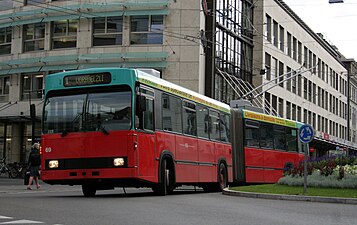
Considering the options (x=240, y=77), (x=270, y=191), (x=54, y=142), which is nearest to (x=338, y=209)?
(x=270, y=191)

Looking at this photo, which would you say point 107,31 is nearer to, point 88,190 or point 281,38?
point 281,38

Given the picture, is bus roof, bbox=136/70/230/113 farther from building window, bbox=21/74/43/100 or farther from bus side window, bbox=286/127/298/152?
building window, bbox=21/74/43/100

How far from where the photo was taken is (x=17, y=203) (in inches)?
535

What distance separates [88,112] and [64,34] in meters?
26.1

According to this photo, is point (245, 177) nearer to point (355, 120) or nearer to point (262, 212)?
point (262, 212)

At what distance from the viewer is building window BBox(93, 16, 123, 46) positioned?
39.0 m

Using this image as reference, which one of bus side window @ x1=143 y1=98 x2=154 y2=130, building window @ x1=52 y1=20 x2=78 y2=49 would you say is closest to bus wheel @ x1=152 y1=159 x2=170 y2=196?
bus side window @ x1=143 y1=98 x2=154 y2=130

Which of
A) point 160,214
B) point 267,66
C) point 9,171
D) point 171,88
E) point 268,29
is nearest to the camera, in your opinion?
point 160,214

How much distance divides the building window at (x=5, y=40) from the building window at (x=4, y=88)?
75.9 inches

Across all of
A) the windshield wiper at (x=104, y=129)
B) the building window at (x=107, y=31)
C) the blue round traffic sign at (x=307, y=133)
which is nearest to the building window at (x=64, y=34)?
the building window at (x=107, y=31)

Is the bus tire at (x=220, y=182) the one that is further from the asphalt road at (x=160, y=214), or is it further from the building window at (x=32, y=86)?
the building window at (x=32, y=86)

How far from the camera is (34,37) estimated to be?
4191 centimetres

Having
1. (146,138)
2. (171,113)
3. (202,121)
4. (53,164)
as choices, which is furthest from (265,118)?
(53,164)

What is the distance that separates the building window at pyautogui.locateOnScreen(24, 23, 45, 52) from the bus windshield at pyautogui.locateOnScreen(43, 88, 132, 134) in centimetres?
2636
